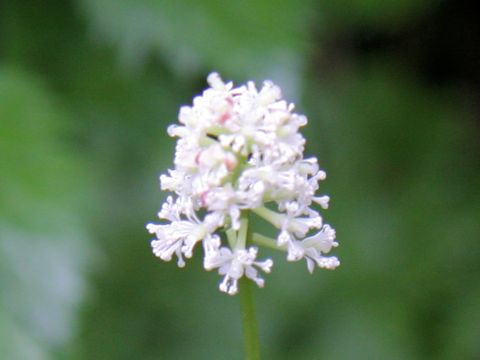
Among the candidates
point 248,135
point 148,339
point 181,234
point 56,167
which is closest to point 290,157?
point 248,135

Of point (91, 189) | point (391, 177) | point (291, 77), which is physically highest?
point (391, 177)

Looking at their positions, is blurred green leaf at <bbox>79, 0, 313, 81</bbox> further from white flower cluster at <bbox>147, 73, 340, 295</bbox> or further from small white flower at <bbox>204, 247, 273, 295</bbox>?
small white flower at <bbox>204, 247, 273, 295</bbox>

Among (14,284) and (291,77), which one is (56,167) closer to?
(14,284)

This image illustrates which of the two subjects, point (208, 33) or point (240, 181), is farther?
point (208, 33)

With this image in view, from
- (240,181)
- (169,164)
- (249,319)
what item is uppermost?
(169,164)

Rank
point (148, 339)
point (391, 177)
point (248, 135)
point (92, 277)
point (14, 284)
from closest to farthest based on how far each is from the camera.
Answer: point (248, 135) → point (14, 284) → point (92, 277) → point (148, 339) → point (391, 177)

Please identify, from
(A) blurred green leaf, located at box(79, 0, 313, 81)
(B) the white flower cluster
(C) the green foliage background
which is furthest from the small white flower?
(A) blurred green leaf, located at box(79, 0, 313, 81)

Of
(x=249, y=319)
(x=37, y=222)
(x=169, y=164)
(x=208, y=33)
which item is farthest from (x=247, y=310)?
(x=169, y=164)

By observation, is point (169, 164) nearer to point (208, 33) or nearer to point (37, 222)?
point (208, 33)
